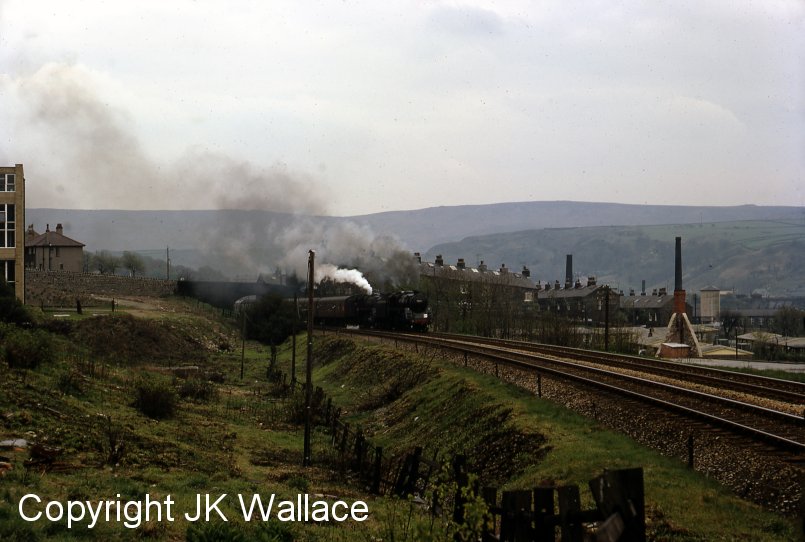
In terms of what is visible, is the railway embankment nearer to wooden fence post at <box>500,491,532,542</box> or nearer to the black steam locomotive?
wooden fence post at <box>500,491,532,542</box>

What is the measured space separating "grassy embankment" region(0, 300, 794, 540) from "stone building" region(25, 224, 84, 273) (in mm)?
74371

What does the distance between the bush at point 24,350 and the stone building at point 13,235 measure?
3417 centimetres

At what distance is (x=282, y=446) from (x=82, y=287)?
72.8m

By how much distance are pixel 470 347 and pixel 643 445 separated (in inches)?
1099

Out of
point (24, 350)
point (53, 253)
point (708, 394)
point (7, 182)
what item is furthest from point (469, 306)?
point (708, 394)

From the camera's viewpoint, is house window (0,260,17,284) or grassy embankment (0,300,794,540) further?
house window (0,260,17,284)

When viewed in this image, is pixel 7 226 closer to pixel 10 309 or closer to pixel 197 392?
pixel 10 309

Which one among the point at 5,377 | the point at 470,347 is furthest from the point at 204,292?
the point at 5,377

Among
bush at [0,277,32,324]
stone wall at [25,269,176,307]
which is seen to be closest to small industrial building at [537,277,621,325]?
stone wall at [25,269,176,307]

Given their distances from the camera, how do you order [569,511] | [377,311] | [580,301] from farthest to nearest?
[580,301], [377,311], [569,511]

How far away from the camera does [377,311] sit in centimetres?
7262

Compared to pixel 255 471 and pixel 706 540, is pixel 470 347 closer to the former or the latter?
pixel 255 471

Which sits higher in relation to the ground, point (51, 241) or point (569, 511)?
point (51, 241)

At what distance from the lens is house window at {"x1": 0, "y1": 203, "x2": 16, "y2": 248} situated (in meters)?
67.1
